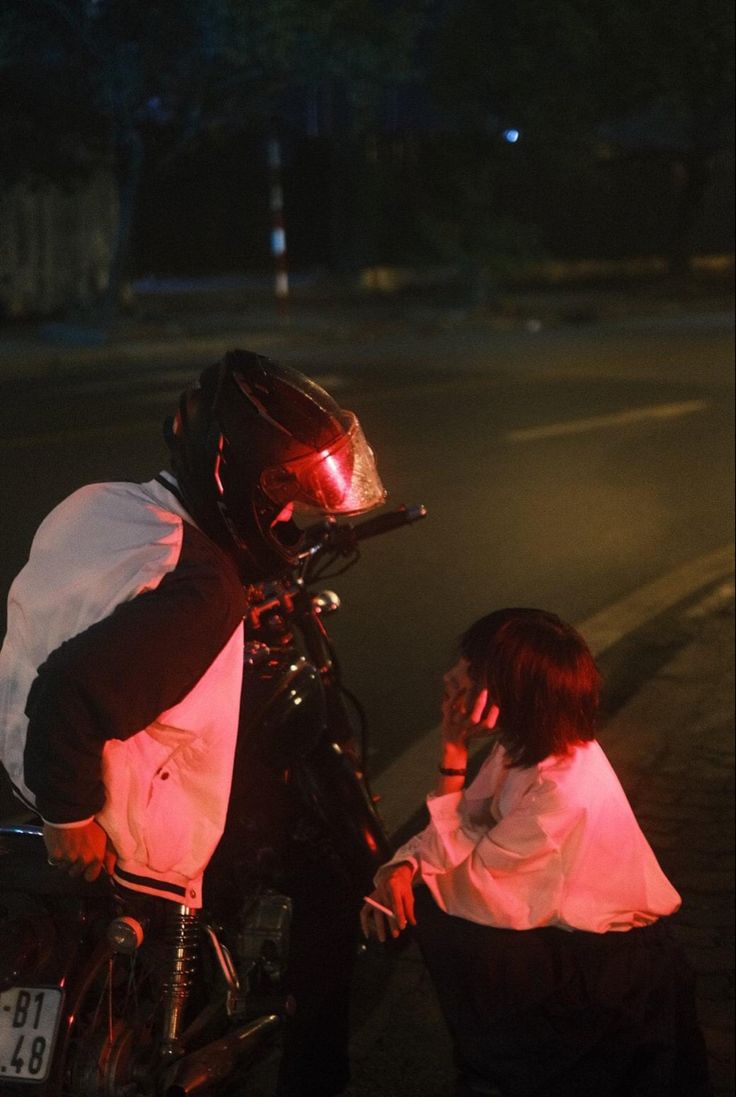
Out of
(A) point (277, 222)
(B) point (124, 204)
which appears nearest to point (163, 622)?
(B) point (124, 204)

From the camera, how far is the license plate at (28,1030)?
2.61 meters

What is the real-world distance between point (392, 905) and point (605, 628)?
14.4 ft

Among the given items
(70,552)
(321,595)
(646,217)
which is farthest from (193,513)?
(646,217)

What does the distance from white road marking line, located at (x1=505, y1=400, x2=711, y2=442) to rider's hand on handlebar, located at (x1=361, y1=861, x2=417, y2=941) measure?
9.23 metres

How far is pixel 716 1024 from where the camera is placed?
405 centimetres

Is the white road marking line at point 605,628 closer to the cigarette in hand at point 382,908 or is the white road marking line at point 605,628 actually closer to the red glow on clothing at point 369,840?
the red glow on clothing at point 369,840

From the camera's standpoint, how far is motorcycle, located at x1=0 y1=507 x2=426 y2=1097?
269 cm

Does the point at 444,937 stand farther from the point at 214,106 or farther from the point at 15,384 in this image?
the point at 214,106

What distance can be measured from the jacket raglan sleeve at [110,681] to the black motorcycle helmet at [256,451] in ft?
0.73

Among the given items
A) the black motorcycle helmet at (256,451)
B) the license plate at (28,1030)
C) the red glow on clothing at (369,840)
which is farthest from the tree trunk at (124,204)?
the license plate at (28,1030)

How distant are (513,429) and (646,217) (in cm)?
1667

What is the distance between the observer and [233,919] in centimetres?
317

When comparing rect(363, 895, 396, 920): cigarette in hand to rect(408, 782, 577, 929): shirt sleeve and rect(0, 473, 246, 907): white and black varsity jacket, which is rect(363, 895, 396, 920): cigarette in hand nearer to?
rect(408, 782, 577, 929): shirt sleeve

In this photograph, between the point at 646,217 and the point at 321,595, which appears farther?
the point at 646,217
